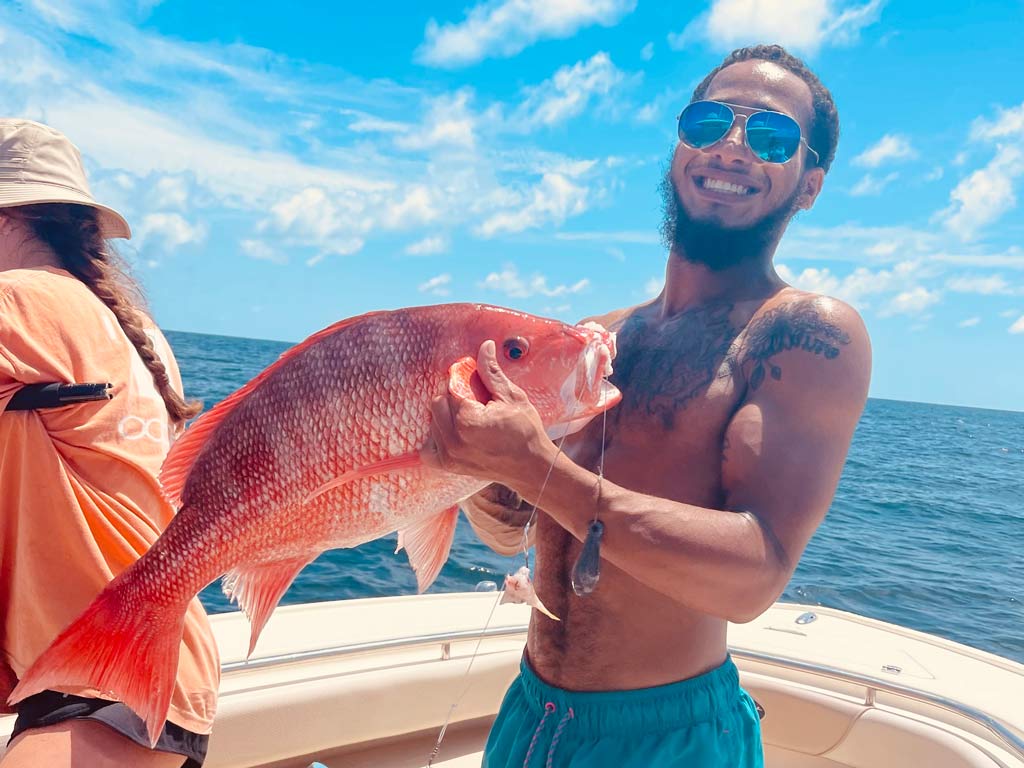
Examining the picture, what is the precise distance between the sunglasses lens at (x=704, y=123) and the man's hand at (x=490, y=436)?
960mm

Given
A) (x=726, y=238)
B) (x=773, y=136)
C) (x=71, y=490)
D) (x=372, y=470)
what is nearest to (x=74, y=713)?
(x=71, y=490)

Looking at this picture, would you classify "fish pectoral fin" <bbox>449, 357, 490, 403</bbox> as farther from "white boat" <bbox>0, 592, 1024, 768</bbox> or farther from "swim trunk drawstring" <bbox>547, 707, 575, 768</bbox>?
"white boat" <bbox>0, 592, 1024, 768</bbox>

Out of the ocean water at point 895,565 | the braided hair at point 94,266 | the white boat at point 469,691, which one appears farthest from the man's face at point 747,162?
the ocean water at point 895,565

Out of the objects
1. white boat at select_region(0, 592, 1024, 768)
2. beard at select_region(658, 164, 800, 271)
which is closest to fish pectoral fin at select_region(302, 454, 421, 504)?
beard at select_region(658, 164, 800, 271)

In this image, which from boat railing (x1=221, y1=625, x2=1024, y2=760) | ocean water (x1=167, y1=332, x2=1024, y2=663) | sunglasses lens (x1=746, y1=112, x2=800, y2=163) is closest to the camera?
sunglasses lens (x1=746, y1=112, x2=800, y2=163)

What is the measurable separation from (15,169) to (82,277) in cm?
34

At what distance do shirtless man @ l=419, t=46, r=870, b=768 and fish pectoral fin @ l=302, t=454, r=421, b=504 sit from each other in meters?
0.05

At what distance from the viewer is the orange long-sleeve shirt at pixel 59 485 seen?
5.94 feet

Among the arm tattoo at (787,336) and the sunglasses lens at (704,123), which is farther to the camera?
the sunglasses lens at (704,123)

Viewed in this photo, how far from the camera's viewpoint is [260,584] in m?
1.62

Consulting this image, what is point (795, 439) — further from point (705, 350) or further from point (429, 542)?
point (429, 542)

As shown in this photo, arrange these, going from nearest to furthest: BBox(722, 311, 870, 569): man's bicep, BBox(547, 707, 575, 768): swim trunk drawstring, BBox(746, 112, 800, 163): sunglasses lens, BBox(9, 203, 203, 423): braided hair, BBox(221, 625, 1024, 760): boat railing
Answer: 1. BBox(722, 311, 870, 569): man's bicep
2. BBox(547, 707, 575, 768): swim trunk drawstring
3. BBox(746, 112, 800, 163): sunglasses lens
4. BBox(9, 203, 203, 423): braided hair
5. BBox(221, 625, 1024, 760): boat railing

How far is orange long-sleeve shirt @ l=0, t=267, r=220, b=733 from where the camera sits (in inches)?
71.3

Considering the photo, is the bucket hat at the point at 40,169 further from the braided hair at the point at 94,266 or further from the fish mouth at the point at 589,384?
the fish mouth at the point at 589,384
